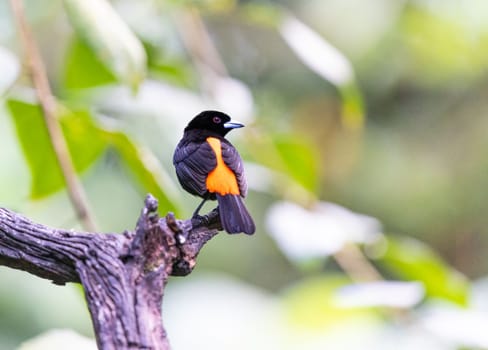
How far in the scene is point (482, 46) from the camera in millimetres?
5547

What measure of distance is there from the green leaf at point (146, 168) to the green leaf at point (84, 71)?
12.4 inches

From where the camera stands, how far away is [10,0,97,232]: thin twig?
178 cm

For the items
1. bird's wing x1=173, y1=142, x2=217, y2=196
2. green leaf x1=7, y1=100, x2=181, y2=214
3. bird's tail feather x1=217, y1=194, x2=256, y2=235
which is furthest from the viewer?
green leaf x1=7, y1=100, x2=181, y2=214

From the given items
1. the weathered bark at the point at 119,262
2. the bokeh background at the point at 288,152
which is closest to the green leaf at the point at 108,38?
the bokeh background at the point at 288,152

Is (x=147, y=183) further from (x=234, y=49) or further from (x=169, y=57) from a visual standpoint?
(x=234, y=49)

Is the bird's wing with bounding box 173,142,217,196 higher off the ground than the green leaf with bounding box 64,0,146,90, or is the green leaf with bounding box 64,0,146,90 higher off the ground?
the green leaf with bounding box 64,0,146,90

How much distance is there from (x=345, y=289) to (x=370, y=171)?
3.70 m

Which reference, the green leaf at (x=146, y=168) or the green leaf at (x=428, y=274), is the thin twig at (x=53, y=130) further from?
the green leaf at (x=428, y=274)

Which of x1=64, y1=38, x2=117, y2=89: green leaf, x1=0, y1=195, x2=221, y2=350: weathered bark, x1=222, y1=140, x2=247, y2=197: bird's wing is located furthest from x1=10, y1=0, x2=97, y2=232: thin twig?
x1=0, y1=195, x2=221, y2=350: weathered bark

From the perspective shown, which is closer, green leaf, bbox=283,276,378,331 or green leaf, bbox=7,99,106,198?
green leaf, bbox=7,99,106,198

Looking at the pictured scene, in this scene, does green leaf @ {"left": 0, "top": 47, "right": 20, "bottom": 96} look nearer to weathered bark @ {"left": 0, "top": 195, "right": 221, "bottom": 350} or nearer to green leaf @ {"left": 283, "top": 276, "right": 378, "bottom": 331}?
weathered bark @ {"left": 0, "top": 195, "right": 221, "bottom": 350}

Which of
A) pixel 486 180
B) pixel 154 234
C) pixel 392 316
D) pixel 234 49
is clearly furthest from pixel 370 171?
pixel 154 234

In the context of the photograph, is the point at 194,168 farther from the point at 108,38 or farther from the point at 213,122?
the point at 108,38

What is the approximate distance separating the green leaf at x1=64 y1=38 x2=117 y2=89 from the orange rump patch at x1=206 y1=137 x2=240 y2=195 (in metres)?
0.82
